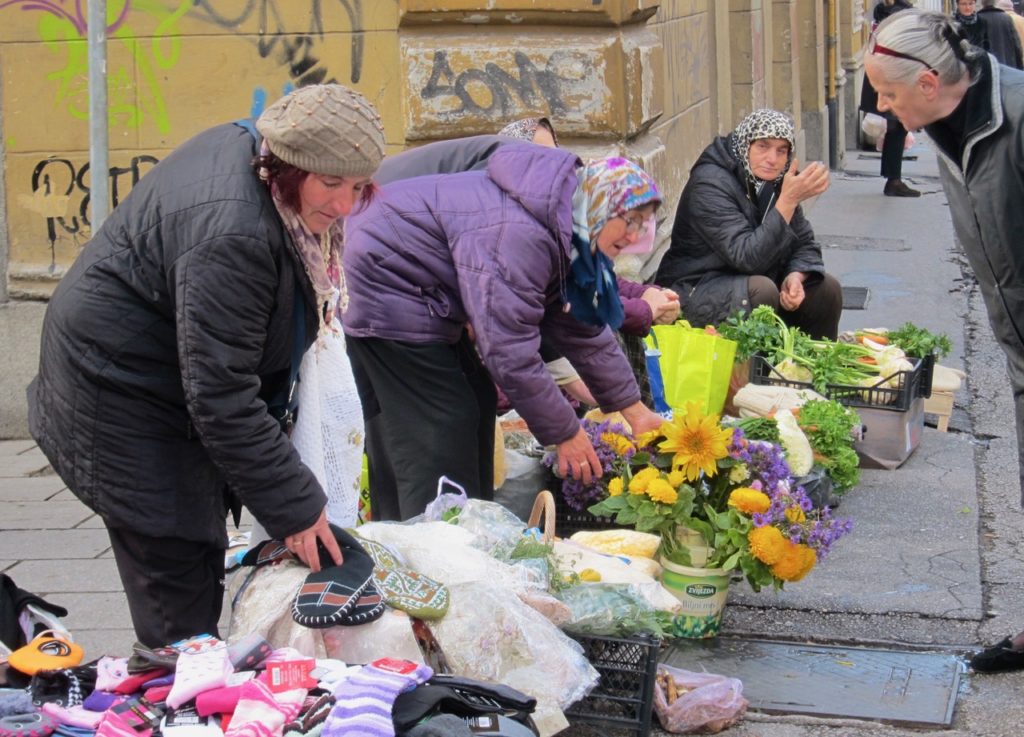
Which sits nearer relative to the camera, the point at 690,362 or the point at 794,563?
the point at 794,563

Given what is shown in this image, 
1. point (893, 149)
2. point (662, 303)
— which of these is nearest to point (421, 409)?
point (662, 303)

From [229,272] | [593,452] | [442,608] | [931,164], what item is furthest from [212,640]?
[931,164]

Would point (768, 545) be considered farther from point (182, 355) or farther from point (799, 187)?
point (799, 187)

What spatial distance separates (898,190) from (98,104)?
10.6 m

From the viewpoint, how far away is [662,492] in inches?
153

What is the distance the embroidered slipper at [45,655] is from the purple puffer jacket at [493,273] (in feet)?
4.12

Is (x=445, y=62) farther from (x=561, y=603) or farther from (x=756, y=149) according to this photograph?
(x=561, y=603)

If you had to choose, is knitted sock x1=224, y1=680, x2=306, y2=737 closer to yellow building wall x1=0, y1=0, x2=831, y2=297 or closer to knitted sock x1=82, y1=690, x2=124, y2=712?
knitted sock x1=82, y1=690, x2=124, y2=712

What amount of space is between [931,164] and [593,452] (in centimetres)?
1425

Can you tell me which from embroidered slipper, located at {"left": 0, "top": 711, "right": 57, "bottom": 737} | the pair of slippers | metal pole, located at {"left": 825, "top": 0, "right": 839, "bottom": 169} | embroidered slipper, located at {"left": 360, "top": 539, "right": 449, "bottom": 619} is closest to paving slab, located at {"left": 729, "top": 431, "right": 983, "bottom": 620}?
embroidered slipper, located at {"left": 360, "top": 539, "right": 449, "bottom": 619}

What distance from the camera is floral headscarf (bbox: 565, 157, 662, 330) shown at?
3650mm

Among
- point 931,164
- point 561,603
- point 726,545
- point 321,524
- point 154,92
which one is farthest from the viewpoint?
point 931,164

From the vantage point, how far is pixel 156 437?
2.94m

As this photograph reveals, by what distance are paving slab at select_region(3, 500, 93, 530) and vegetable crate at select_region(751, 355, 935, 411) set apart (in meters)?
2.80
